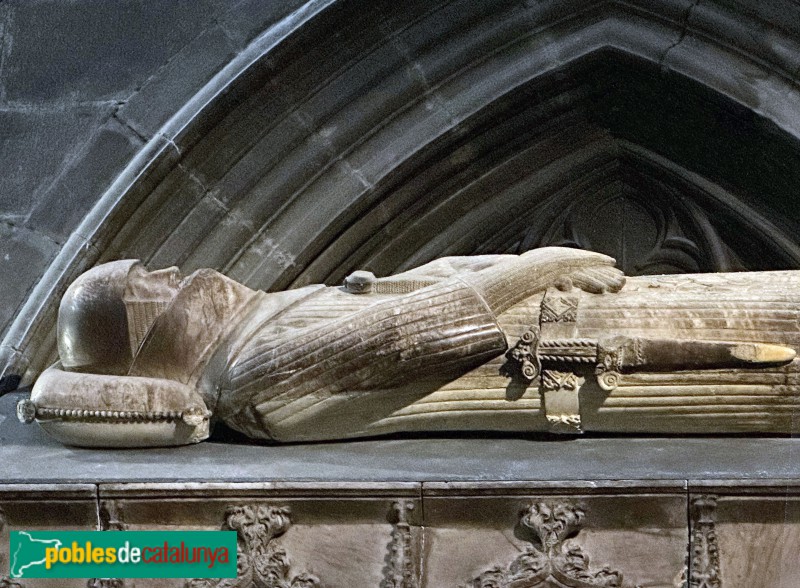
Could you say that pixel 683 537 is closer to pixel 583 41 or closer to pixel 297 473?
pixel 297 473

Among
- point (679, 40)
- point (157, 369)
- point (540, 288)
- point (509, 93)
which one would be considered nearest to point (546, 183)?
point (509, 93)

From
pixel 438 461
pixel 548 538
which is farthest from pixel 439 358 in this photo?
pixel 548 538

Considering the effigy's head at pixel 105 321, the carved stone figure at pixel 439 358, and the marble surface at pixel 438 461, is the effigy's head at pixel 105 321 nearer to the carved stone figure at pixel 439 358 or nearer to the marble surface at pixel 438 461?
the carved stone figure at pixel 439 358

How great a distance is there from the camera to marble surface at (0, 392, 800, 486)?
2459 mm

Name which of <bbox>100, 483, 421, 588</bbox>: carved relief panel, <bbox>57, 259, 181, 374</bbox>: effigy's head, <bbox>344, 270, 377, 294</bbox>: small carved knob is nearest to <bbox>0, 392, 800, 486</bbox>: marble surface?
<bbox>100, 483, 421, 588</bbox>: carved relief panel

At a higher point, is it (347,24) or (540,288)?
(347,24)

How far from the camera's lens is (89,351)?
281 cm

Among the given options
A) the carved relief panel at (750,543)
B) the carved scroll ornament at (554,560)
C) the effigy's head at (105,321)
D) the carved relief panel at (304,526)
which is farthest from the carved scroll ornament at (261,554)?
the carved relief panel at (750,543)

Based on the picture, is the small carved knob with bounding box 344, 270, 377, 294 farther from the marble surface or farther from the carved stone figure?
the marble surface

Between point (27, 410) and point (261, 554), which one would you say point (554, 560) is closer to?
point (261, 554)

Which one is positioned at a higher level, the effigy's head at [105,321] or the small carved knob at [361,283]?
the small carved knob at [361,283]

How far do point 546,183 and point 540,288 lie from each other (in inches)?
50.6

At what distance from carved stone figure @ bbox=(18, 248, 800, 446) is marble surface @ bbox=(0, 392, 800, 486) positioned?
0.15ft
